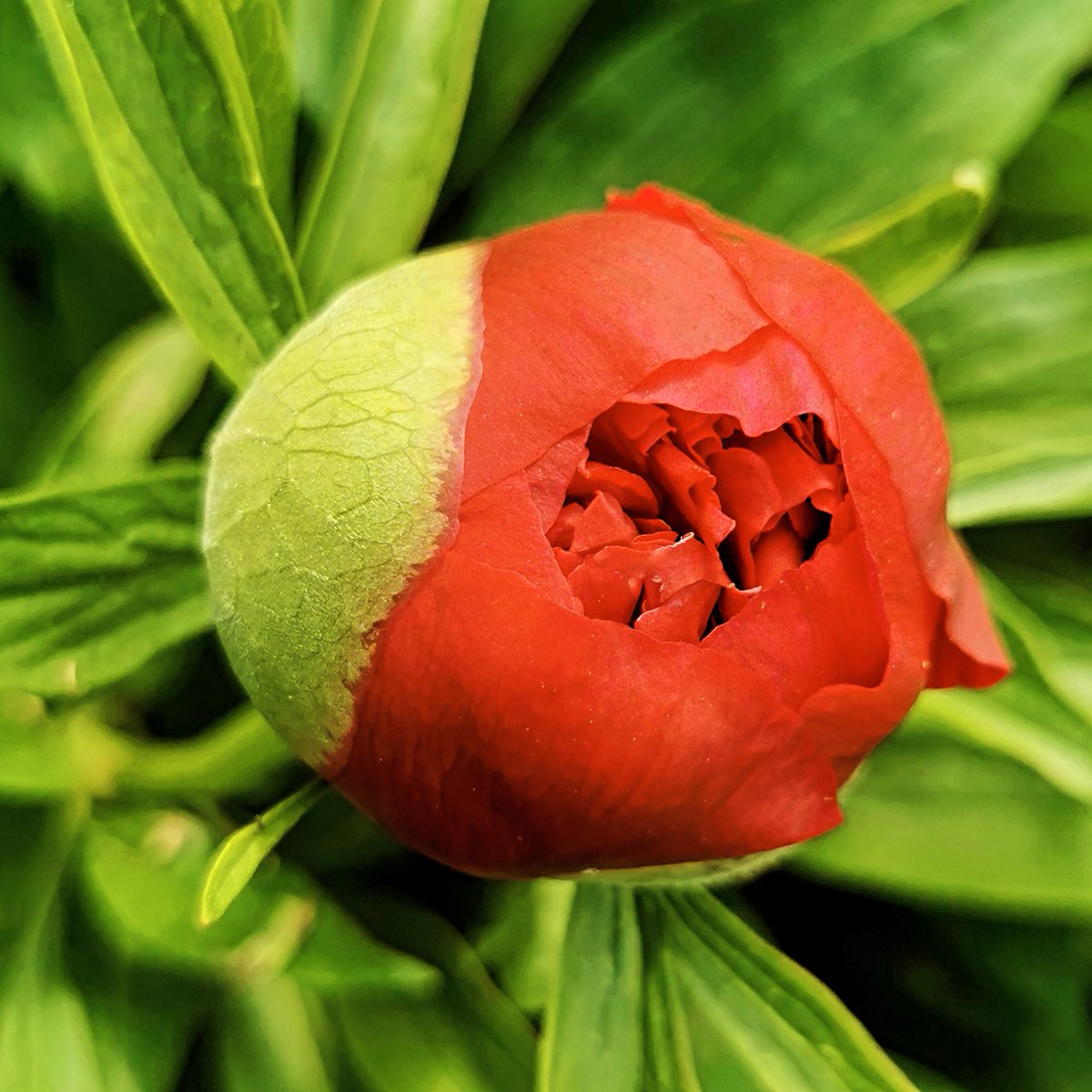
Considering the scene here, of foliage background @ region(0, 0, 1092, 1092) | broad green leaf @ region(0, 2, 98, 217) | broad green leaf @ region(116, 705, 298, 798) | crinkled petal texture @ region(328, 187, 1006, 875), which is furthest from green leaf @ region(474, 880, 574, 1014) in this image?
broad green leaf @ region(0, 2, 98, 217)

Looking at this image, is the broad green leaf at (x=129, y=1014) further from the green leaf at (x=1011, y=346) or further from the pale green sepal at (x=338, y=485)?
the green leaf at (x=1011, y=346)

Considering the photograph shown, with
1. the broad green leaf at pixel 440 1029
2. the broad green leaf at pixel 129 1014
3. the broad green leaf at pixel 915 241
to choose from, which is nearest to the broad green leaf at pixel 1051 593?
the broad green leaf at pixel 915 241

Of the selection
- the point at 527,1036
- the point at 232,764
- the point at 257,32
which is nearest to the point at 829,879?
the point at 527,1036

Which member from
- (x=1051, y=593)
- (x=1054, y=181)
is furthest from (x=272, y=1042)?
(x=1054, y=181)

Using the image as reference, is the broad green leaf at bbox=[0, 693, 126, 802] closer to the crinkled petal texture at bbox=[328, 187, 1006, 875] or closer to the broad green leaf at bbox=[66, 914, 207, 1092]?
the broad green leaf at bbox=[66, 914, 207, 1092]

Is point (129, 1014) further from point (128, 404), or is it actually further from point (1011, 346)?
point (1011, 346)

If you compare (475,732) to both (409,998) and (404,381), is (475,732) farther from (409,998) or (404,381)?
(409,998)
